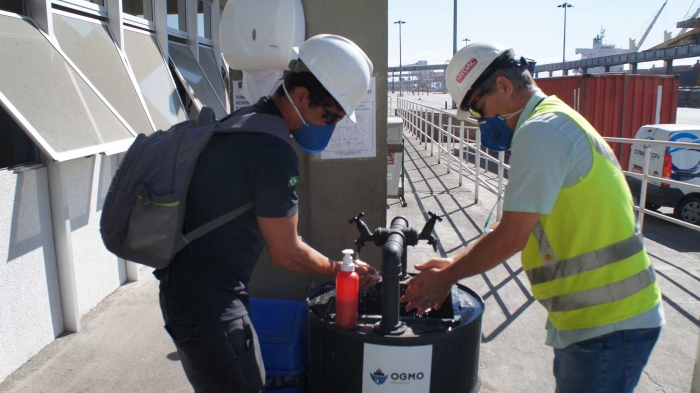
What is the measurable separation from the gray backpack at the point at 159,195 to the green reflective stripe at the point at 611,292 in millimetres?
1204

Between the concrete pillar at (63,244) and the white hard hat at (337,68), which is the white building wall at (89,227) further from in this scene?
the white hard hat at (337,68)

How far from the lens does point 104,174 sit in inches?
185

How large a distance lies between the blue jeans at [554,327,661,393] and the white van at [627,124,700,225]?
699cm

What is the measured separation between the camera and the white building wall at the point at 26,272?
339 cm

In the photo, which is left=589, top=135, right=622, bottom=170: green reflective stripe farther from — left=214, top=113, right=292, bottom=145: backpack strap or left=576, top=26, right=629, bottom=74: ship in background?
left=576, top=26, right=629, bottom=74: ship in background

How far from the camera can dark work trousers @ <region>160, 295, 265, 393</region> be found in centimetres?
189

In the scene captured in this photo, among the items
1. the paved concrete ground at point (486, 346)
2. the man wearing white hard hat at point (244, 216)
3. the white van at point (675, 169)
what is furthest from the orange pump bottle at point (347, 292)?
the white van at point (675, 169)

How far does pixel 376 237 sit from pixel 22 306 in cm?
267

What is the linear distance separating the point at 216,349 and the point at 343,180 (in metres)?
1.68

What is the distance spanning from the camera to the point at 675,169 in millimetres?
7848

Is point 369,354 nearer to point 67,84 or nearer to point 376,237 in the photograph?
point 376,237

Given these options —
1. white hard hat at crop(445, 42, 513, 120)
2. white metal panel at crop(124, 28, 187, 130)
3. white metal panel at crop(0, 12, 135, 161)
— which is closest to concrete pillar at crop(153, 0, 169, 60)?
white metal panel at crop(124, 28, 187, 130)

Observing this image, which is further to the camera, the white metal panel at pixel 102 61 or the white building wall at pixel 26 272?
the white metal panel at pixel 102 61

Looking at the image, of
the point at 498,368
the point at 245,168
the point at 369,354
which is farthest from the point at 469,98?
the point at 498,368
